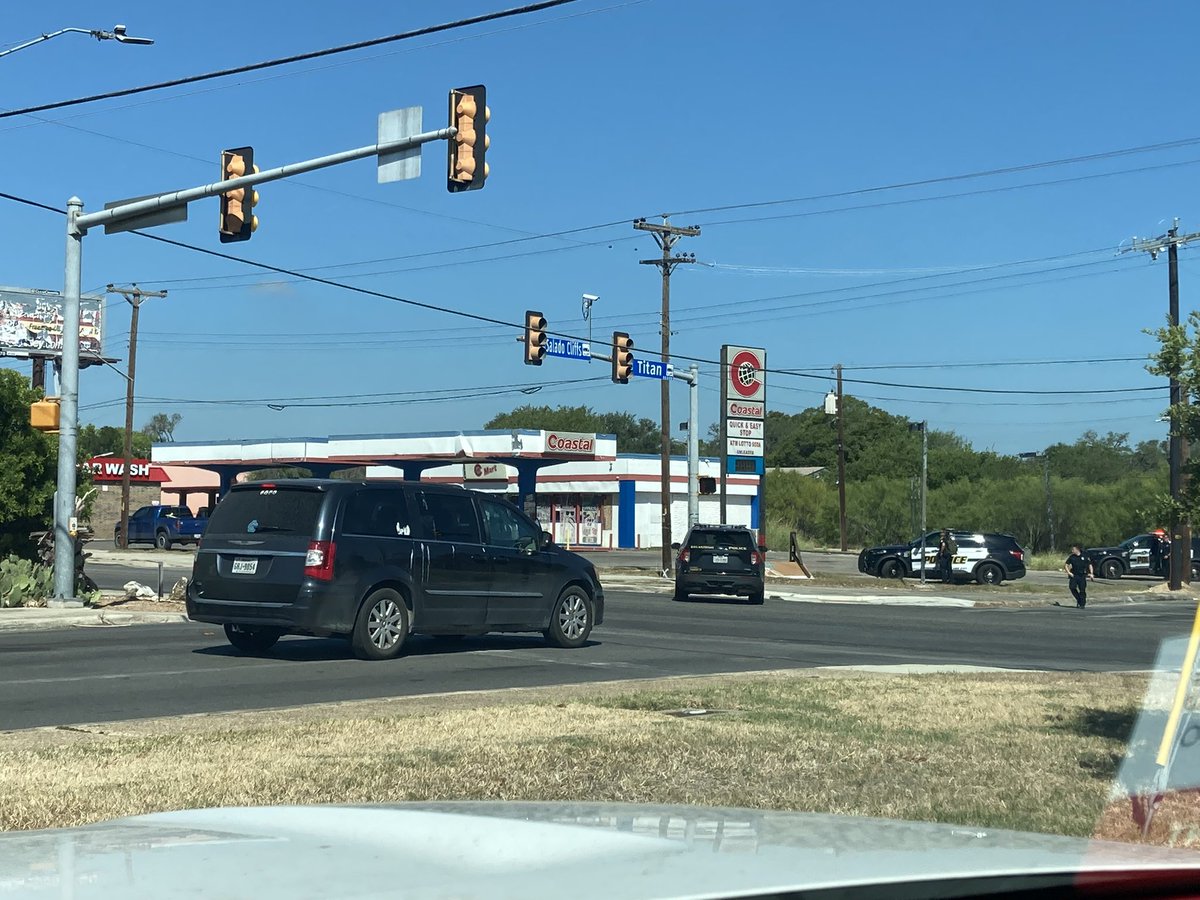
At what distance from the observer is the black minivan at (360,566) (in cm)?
1433

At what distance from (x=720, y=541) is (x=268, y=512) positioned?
16.5m

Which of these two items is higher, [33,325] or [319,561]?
[33,325]

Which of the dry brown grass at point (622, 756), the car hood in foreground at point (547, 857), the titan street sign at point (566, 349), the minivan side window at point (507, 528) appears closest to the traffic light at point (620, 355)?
the titan street sign at point (566, 349)

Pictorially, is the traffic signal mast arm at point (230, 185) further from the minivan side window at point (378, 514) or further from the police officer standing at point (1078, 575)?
the police officer standing at point (1078, 575)

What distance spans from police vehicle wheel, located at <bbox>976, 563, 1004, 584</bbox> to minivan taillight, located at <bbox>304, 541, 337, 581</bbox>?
2980cm

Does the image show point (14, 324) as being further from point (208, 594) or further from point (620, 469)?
point (208, 594)

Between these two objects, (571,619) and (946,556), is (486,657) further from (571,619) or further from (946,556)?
(946,556)

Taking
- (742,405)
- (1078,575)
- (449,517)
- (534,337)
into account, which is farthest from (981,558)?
(449,517)

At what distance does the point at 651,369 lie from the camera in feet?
128

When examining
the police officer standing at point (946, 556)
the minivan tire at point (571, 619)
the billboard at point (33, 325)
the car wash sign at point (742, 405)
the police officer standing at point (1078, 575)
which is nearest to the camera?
the minivan tire at point (571, 619)

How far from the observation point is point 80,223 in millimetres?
20688

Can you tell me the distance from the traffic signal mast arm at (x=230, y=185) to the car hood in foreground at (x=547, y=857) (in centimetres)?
1439

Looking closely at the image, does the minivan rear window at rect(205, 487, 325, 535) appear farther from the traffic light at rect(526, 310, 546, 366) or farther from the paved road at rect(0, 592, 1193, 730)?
the traffic light at rect(526, 310, 546, 366)

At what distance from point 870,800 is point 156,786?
372 centimetres
